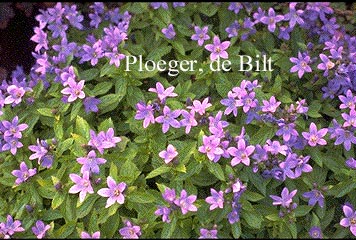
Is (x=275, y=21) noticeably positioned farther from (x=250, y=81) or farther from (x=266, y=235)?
(x=266, y=235)

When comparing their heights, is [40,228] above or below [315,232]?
above

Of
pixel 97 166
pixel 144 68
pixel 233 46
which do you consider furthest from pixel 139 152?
pixel 233 46

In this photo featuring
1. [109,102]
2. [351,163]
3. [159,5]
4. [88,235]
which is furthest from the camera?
[159,5]

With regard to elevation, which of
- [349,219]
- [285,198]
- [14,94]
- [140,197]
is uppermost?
[14,94]

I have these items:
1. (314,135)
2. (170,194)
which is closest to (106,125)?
(170,194)

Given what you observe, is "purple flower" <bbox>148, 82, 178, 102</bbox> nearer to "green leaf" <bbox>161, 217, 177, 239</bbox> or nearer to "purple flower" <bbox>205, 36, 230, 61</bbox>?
"purple flower" <bbox>205, 36, 230, 61</bbox>

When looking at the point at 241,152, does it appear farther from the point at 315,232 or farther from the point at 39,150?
the point at 39,150
